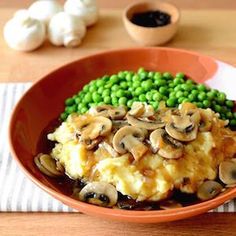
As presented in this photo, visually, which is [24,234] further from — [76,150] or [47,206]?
[76,150]

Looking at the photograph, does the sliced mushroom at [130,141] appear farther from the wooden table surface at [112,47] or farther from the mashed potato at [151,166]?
the wooden table surface at [112,47]

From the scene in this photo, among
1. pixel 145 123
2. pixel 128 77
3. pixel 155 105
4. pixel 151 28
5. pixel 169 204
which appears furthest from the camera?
pixel 151 28

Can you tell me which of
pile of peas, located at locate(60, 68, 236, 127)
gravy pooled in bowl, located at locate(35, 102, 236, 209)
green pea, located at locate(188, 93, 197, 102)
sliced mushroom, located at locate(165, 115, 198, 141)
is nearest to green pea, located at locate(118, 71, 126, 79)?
pile of peas, located at locate(60, 68, 236, 127)

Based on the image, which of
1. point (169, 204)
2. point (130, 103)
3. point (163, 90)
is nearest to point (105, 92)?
point (130, 103)

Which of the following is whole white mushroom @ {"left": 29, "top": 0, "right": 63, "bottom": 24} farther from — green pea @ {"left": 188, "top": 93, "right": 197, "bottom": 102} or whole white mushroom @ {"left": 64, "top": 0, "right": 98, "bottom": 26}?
green pea @ {"left": 188, "top": 93, "right": 197, "bottom": 102}

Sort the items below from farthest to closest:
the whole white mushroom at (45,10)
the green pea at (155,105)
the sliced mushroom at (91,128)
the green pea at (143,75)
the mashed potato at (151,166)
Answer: the whole white mushroom at (45,10)
the green pea at (143,75)
the green pea at (155,105)
the sliced mushroom at (91,128)
the mashed potato at (151,166)

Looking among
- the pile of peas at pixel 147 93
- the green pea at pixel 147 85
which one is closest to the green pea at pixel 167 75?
the pile of peas at pixel 147 93

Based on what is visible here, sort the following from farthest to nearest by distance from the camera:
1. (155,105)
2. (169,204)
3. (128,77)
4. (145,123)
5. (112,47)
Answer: (112,47)
(128,77)
(155,105)
(145,123)
(169,204)

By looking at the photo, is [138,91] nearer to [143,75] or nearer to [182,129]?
[143,75]
